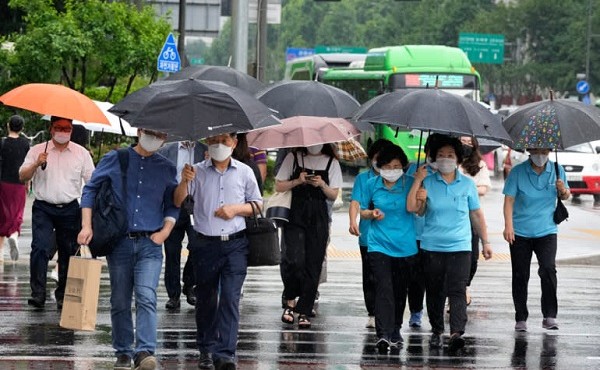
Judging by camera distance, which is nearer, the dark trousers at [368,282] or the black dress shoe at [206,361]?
the black dress shoe at [206,361]

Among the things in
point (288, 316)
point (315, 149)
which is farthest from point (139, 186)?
point (288, 316)

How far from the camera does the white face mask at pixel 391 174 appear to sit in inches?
440

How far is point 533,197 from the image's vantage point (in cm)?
1238

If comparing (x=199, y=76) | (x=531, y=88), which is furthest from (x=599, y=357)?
(x=531, y=88)

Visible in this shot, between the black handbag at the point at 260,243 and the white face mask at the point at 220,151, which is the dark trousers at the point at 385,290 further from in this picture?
the white face mask at the point at 220,151

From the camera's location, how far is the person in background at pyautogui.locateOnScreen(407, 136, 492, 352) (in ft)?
36.5

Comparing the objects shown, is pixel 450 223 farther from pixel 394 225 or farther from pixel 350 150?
pixel 350 150

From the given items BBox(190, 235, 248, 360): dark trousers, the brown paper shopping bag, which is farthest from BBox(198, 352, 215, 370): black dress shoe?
the brown paper shopping bag

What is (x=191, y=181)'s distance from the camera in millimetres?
9859

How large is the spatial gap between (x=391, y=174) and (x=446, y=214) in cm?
53

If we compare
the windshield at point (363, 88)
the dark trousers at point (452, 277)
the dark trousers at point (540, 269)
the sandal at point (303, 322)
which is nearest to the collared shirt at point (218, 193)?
the dark trousers at point (452, 277)

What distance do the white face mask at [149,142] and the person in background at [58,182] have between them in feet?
9.49

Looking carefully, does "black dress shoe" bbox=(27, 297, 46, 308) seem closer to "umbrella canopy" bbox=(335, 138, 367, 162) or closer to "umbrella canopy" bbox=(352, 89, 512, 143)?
"umbrella canopy" bbox=(335, 138, 367, 162)

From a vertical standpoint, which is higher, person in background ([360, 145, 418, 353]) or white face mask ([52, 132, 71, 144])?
white face mask ([52, 132, 71, 144])
